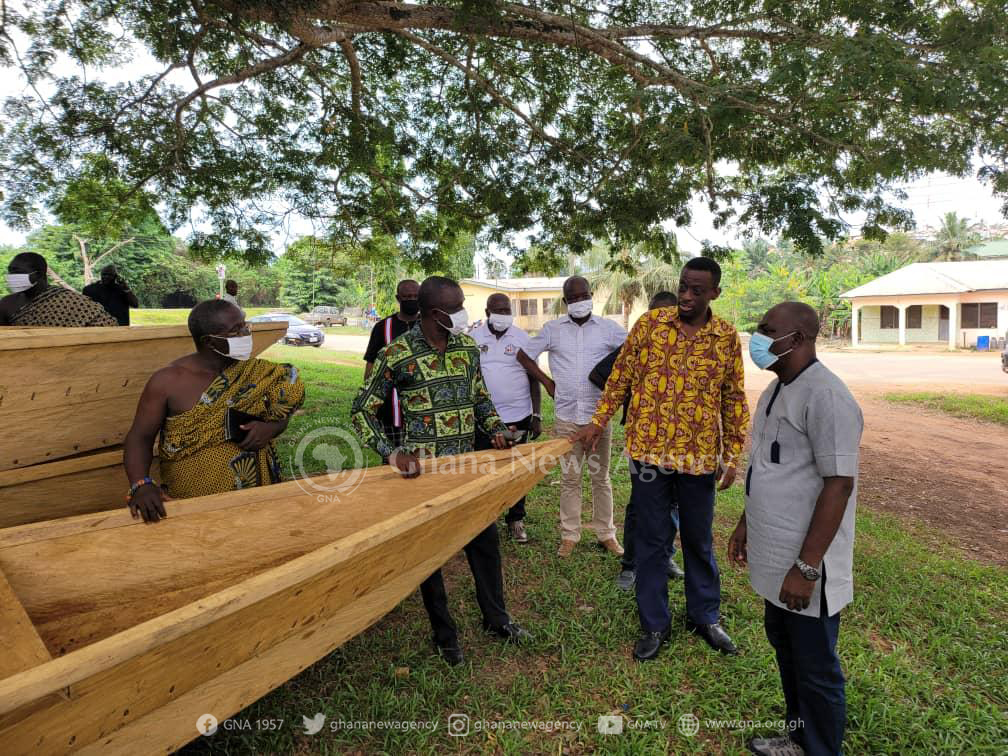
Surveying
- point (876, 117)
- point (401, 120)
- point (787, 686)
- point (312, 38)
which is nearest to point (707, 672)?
point (787, 686)

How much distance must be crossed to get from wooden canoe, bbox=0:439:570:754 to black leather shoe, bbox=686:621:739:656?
116 cm

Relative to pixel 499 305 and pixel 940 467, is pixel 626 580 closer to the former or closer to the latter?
pixel 499 305

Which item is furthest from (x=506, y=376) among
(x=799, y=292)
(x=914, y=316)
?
(x=799, y=292)

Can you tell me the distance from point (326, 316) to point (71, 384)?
131 feet

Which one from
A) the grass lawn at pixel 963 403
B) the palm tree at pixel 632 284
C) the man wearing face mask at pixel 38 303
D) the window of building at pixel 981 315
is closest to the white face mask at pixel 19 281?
the man wearing face mask at pixel 38 303

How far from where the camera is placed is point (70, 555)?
2.28m

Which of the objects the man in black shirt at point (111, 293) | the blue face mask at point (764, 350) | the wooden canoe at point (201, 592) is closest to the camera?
the wooden canoe at point (201, 592)

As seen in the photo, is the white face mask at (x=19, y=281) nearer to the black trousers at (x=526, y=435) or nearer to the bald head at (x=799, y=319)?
the black trousers at (x=526, y=435)

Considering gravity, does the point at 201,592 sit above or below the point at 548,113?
below

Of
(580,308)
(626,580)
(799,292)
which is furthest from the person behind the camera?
(799,292)

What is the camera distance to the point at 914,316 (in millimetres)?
26125

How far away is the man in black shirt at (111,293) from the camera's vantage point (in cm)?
515

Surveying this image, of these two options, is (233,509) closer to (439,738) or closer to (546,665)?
(439,738)

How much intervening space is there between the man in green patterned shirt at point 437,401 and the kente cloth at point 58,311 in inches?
87.0
